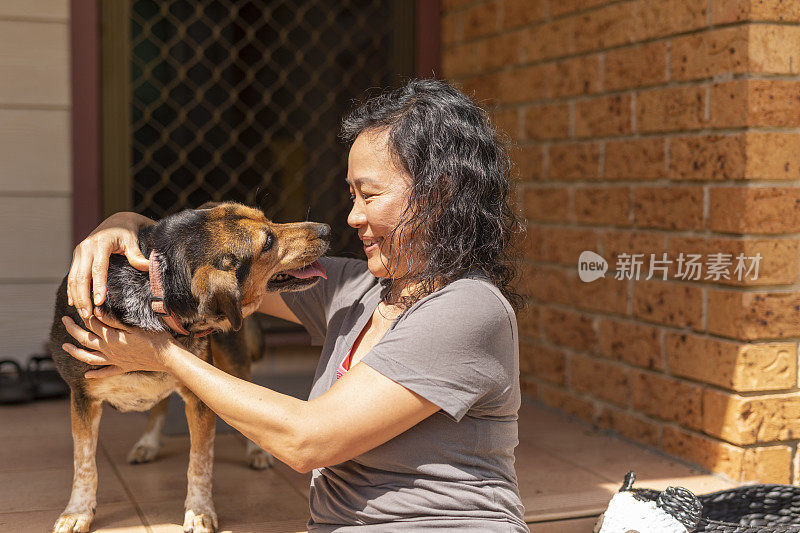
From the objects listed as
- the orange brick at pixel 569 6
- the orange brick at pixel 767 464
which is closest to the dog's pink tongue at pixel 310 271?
the orange brick at pixel 767 464

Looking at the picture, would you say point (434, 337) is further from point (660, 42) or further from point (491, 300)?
point (660, 42)

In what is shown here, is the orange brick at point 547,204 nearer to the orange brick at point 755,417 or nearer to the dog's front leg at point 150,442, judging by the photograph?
the orange brick at point 755,417

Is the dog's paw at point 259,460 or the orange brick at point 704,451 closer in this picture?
the orange brick at point 704,451

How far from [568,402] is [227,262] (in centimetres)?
238

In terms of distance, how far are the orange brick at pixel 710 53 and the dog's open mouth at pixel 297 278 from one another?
177 centimetres

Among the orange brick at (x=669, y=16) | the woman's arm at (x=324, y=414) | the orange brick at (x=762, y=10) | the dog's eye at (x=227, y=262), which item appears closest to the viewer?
the woman's arm at (x=324, y=414)

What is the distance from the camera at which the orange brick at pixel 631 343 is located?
3.65 meters

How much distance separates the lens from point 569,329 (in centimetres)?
424

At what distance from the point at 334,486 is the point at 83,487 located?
1.09 metres

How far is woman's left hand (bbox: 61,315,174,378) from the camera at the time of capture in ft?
7.30

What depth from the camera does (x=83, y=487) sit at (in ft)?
9.07

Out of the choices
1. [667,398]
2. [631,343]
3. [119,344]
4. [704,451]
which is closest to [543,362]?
[631,343]

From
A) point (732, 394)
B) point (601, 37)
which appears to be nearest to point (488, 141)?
point (732, 394)

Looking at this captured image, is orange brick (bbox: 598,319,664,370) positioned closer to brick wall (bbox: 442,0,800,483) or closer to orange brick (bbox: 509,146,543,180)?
brick wall (bbox: 442,0,800,483)
